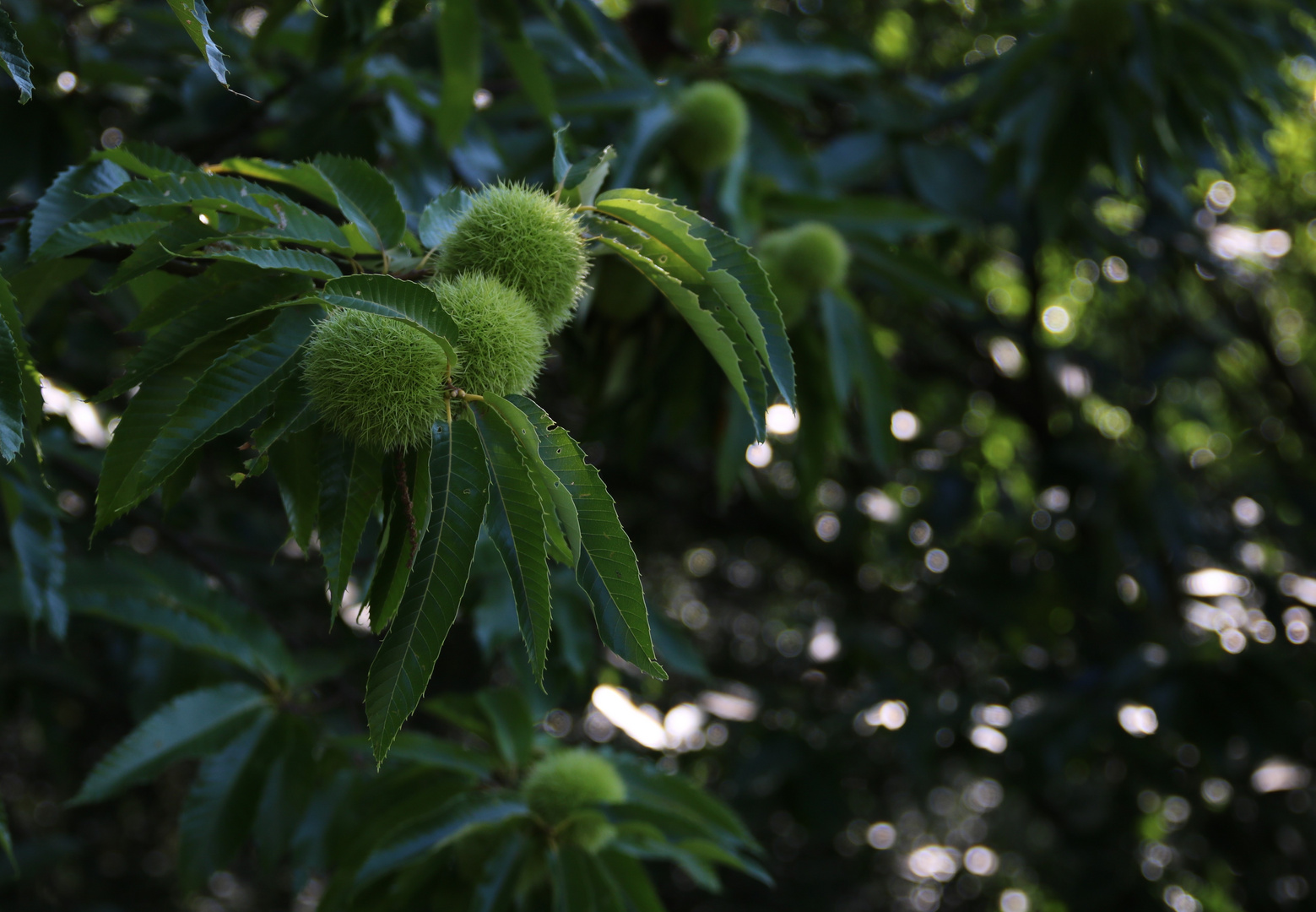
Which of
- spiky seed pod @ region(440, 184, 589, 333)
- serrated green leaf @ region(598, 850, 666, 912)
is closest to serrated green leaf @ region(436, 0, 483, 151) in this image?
spiky seed pod @ region(440, 184, 589, 333)

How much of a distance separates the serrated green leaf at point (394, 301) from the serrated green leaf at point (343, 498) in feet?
0.39

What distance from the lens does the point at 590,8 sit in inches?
56.9

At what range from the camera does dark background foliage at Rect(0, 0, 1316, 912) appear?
1.62 m

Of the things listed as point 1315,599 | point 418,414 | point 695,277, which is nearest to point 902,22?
point 1315,599

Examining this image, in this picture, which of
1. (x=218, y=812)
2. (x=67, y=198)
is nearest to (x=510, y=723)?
(x=218, y=812)

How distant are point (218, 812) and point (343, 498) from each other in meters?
0.81

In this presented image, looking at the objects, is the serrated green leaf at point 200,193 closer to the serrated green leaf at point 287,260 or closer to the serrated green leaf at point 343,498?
the serrated green leaf at point 287,260

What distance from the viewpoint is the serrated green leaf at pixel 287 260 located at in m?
0.66

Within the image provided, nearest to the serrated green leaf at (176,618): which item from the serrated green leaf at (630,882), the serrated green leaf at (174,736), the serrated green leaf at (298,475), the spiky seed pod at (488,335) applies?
the serrated green leaf at (174,736)

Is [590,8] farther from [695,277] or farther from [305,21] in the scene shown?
[695,277]

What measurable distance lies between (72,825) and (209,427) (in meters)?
3.65

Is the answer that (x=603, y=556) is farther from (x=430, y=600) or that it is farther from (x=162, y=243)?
(x=162, y=243)

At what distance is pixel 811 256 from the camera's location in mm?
1532

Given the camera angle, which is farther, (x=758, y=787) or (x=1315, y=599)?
(x=1315, y=599)
